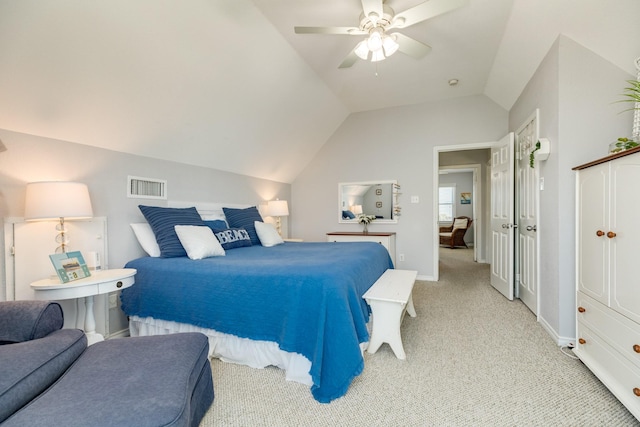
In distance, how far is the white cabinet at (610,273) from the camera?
57.4 inches

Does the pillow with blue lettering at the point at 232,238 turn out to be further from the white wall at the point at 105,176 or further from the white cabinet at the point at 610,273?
the white cabinet at the point at 610,273

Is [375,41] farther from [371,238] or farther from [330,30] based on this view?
[371,238]

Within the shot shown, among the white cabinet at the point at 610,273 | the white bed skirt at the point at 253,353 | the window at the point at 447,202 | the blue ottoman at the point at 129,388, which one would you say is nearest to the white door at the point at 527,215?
the white cabinet at the point at 610,273

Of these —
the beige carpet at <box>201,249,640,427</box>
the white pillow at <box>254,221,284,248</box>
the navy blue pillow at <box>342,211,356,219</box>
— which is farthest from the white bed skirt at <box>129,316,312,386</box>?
the navy blue pillow at <box>342,211,356,219</box>

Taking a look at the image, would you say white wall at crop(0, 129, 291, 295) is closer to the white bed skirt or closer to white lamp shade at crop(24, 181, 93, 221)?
white lamp shade at crop(24, 181, 93, 221)

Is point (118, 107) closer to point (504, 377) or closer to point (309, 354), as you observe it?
point (309, 354)

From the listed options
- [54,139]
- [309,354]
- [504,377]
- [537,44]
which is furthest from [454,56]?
[54,139]

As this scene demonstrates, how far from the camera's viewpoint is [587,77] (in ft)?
7.13

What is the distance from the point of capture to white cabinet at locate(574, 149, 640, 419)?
1.46 m

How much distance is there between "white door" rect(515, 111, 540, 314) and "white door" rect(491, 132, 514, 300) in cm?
10

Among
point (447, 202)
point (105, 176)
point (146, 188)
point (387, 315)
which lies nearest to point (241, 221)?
point (146, 188)

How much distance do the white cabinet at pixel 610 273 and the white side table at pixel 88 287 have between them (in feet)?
9.65

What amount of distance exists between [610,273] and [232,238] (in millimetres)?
2948

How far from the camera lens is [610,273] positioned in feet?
5.38
